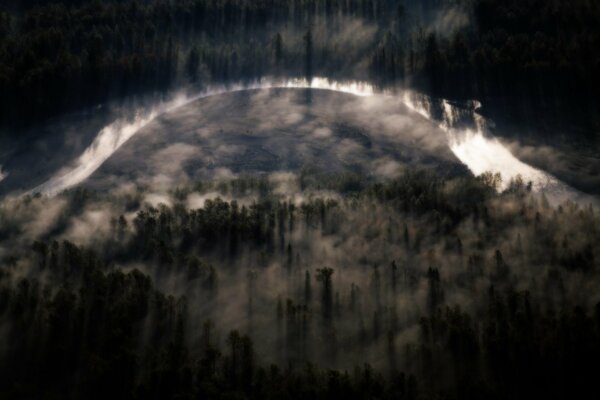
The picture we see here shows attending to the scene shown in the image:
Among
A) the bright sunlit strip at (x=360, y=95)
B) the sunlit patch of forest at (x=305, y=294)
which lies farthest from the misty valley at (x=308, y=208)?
the bright sunlit strip at (x=360, y=95)

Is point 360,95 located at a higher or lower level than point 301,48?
lower

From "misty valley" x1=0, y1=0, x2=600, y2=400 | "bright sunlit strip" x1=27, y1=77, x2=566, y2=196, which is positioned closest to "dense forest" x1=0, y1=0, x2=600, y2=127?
"misty valley" x1=0, y1=0, x2=600, y2=400

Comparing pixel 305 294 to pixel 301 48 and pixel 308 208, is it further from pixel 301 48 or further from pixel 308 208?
pixel 301 48

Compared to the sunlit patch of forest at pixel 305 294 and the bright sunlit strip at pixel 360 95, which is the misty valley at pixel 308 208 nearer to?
the sunlit patch of forest at pixel 305 294

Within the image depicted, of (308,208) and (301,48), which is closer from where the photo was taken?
(308,208)

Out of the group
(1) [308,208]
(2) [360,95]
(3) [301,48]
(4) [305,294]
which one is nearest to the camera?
(4) [305,294]

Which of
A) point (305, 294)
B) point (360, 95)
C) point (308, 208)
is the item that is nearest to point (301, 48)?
point (360, 95)
